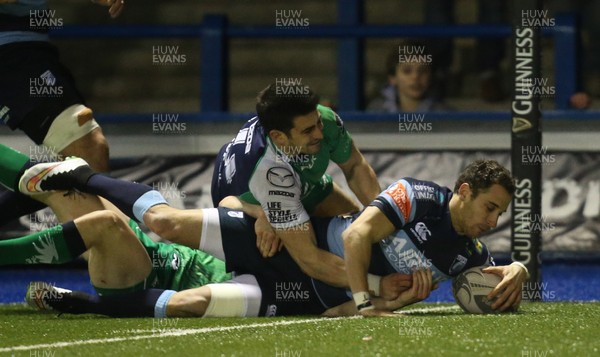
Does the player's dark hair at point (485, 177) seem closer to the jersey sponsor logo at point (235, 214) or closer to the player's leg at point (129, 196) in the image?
the jersey sponsor logo at point (235, 214)

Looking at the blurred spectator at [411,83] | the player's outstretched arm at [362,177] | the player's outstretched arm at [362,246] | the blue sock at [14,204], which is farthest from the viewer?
the blurred spectator at [411,83]

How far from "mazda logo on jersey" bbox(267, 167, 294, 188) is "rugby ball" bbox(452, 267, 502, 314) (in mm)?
971

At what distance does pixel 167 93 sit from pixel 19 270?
17.6ft

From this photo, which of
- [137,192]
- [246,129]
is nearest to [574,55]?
[246,129]

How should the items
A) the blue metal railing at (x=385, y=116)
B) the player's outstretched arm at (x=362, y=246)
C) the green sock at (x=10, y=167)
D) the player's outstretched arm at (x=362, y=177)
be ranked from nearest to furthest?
the player's outstretched arm at (x=362, y=246), the green sock at (x=10, y=167), the player's outstretched arm at (x=362, y=177), the blue metal railing at (x=385, y=116)

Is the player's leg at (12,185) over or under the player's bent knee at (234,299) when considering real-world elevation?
over

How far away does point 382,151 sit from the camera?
34.2 ft

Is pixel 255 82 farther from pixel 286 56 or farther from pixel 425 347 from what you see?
pixel 425 347

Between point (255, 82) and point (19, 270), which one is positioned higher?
point (255, 82)

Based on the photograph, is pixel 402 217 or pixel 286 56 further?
pixel 286 56

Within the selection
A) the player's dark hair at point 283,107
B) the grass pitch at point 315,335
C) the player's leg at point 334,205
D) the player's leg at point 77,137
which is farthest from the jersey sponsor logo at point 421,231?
the player's leg at point 77,137

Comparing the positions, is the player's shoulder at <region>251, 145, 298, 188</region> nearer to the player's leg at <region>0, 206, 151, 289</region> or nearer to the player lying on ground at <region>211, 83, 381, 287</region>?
the player lying on ground at <region>211, 83, 381, 287</region>

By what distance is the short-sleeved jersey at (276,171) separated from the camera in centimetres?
717

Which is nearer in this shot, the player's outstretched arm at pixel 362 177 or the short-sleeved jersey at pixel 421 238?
the short-sleeved jersey at pixel 421 238
